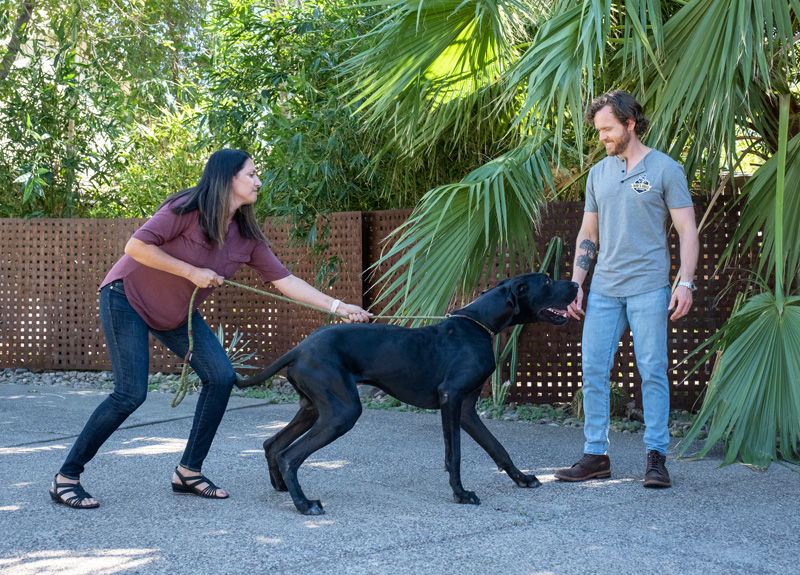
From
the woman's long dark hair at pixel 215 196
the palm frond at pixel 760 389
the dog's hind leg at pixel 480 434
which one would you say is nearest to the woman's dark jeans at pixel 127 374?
the woman's long dark hair at pixel 215 196

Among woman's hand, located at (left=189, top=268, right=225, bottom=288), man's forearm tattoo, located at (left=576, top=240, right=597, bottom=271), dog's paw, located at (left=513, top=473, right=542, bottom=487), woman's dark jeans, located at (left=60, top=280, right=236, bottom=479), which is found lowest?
dog's paw, located at (left=513, top=473, right=542, bottom=487)

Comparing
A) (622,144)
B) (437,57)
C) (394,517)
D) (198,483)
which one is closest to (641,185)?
(622,144)

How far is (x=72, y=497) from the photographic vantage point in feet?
11.5

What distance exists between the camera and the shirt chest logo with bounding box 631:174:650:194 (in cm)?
385

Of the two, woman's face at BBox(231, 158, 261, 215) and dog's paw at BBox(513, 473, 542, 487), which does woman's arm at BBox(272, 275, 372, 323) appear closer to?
woman's face at BBox(231, 158, 261, 215)

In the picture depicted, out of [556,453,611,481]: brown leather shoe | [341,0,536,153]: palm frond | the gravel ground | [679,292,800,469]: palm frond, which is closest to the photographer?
[679,292,800,469]: palm frond

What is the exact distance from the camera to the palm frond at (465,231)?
4.52 m

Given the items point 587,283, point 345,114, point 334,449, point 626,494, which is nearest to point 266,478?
point 334,449

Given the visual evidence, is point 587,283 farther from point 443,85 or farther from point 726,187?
point 443,85

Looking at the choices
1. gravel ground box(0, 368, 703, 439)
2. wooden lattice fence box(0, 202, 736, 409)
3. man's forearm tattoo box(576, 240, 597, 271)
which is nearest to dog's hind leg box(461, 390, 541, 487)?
man's forearm tattoo box(576, 240, 597, 271)

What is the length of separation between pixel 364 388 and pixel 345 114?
7.98ft

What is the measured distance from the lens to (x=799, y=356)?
3852mm

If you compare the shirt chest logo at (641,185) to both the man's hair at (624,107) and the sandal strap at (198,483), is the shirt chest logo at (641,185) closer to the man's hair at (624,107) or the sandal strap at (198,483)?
the man's hair at (624,107)

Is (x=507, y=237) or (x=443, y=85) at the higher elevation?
(x=443, y=85)
